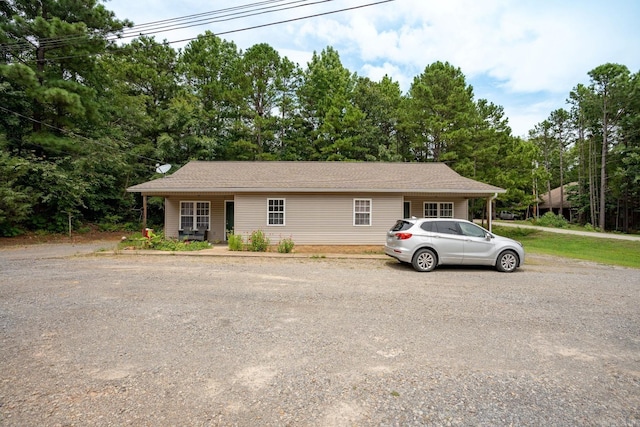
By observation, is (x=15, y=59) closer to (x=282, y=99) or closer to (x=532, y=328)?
(x=282, y=99)

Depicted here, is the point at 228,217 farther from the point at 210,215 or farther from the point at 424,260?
the point at 424,260

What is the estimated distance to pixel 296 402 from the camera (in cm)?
266

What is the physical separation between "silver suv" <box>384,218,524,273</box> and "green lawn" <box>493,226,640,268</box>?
590 centimetres

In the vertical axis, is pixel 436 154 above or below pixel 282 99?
below

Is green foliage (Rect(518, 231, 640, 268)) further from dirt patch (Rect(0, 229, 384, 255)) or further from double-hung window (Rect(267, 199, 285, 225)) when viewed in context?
double-hung window (Rect(267, 199, 285, 225))

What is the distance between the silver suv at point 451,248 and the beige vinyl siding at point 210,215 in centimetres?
1008

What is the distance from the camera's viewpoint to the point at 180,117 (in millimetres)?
22953

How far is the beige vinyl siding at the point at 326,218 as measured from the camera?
14.6 metres

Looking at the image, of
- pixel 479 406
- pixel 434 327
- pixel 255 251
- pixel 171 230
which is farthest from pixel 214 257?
pixel 479 406

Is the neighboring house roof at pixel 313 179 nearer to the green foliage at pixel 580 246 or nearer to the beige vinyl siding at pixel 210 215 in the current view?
the beige vinyl siding at pixel 210 215

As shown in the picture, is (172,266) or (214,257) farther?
(214,257)

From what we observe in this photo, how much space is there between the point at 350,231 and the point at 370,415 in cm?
1234

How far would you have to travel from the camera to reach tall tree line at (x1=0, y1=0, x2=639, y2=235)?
17.0 metres

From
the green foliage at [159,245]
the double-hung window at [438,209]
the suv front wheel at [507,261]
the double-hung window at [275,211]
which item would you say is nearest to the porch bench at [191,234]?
the green foliage at [159,245]
